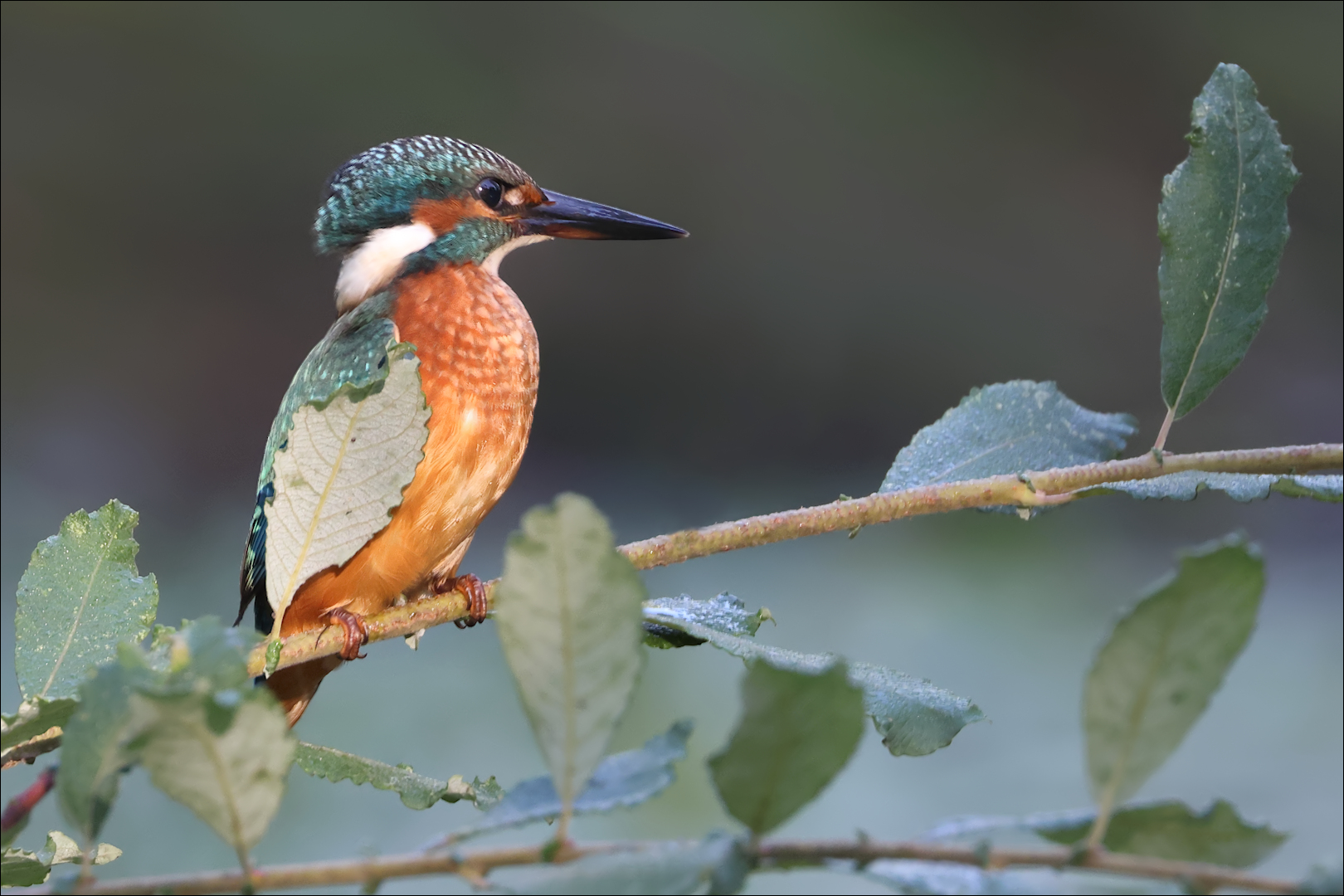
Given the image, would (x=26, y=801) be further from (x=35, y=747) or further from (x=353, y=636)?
(x=353, y=636)

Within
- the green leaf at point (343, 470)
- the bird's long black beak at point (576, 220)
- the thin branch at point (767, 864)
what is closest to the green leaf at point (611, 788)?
the thin branch at point (767, 864)

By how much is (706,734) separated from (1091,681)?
Result: 1676 mm

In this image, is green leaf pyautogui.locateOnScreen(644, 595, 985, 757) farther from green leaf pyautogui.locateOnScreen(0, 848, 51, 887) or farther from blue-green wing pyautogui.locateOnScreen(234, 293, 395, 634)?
blue-green wing pyautogui.locateOnScreen(234, 293, 395, 634)

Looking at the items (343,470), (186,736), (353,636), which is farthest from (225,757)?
(353,636)

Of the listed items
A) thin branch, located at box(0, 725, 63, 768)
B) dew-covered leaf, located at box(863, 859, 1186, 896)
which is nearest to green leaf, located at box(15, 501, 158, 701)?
thin branch, located at box(0, 725, 63, 768)

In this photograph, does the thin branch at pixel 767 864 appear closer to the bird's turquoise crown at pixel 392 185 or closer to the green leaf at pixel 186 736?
the green leaf at pixel 186 736

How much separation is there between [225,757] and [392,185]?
0.64 meters

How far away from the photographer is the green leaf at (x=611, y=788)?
0.21m

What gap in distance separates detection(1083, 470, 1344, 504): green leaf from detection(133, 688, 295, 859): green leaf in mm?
227

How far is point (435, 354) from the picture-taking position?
27.2 inches

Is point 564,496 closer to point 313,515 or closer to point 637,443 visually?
point 313,515

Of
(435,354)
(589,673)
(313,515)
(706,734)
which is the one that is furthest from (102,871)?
(589,673)

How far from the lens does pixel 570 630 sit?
0.67 feet

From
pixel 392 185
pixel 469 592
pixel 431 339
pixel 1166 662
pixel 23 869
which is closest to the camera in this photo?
pixel 1166 662
